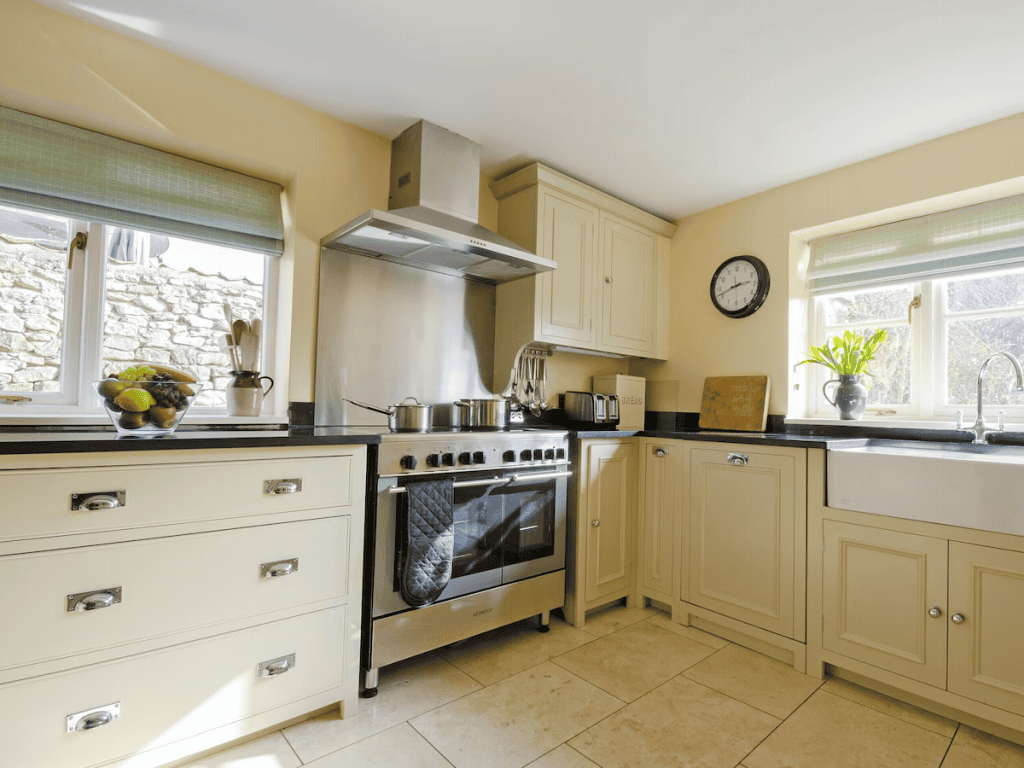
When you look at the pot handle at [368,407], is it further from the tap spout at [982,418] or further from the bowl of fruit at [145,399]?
the tap spout at [982,418]

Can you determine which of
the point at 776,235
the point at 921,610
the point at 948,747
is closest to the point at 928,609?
the point at 921,610

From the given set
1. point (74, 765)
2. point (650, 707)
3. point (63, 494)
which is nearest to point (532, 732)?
point (650, 707)

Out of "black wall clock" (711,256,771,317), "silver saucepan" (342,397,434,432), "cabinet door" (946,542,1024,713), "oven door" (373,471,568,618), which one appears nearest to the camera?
"cabinet door" (946,542,1024,713)

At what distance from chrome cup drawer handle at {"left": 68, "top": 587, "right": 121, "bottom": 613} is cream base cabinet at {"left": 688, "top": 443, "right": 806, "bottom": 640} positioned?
2294mm

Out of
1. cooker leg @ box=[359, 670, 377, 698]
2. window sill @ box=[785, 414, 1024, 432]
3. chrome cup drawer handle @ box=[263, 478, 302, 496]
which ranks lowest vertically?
cooker leg @ box=[359, 670, 377, 698]

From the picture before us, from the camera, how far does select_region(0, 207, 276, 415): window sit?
1812 mm

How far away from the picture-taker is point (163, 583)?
4.54 ft

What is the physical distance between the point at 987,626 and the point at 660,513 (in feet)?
4.25

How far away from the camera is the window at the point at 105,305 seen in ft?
5.94

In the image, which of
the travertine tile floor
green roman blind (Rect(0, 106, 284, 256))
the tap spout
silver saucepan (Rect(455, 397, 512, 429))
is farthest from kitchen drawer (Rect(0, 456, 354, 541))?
the tap spout

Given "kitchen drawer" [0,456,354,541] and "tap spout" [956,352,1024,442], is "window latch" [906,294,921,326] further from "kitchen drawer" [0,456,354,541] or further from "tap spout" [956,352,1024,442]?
"kitchen drawer" [0,456,354,541]

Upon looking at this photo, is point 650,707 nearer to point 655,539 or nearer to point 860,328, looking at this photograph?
point 655,539

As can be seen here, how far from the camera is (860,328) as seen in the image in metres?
2.81

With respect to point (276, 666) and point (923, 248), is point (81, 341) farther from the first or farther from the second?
point (923, 248)
